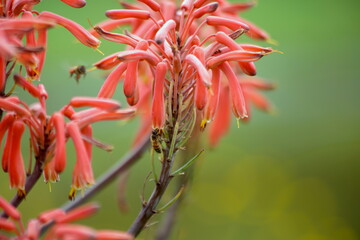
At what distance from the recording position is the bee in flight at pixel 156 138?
0.90 m

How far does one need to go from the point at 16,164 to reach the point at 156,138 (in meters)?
0.21

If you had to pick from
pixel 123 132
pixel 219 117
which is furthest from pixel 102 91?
pixel 123 132

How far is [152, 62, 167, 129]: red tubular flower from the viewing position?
891mm

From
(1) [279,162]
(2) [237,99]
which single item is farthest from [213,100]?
(1) [279,162]

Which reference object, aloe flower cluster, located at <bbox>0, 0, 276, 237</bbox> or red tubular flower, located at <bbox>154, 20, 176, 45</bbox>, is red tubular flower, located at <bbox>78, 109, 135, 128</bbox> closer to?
aloe flower cluster, located at <bbox>0, 0, 276, 237</bbox>

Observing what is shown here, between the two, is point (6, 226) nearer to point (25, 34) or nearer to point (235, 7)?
point (25, 34)

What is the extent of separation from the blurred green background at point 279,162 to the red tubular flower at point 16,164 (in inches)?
42.3

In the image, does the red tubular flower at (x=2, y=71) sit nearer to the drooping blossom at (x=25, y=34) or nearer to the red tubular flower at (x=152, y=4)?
the drooping blossom at (x=25, y=34)

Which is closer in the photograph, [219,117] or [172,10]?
[172,10]

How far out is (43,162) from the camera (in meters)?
0.91

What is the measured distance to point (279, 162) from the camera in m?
3.37

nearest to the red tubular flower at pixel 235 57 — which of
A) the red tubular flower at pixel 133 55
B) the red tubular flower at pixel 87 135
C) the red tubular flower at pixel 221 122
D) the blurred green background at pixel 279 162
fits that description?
the red tubular flower at pixel 133 55

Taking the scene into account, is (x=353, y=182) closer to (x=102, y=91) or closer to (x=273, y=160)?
(x=273, y=160)

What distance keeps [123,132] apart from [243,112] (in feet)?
10.2
